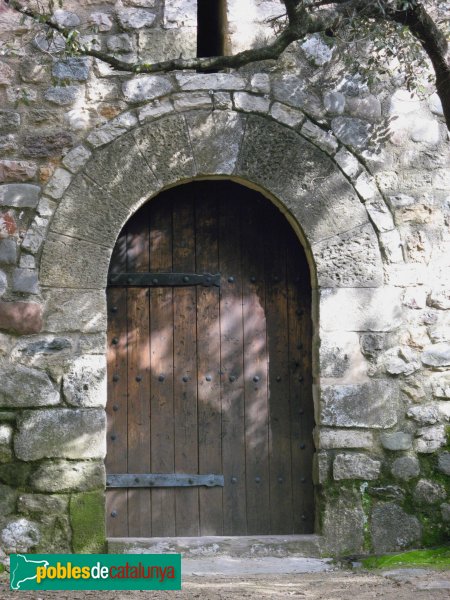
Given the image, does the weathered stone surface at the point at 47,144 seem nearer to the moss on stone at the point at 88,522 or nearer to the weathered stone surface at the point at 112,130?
the weathered stone surface at the point at 112,130

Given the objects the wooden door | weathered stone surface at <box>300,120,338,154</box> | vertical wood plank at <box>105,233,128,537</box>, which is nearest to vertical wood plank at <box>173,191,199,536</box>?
the wooden door

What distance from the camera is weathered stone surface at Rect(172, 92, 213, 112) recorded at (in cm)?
475

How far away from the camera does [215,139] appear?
4762 millimetres

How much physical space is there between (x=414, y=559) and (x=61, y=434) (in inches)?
75.2

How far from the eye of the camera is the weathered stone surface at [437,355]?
15.8 feet

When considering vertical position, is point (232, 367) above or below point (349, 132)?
below

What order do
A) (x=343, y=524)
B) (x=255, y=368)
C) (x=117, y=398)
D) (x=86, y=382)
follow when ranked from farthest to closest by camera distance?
(x=255, y=368) < (x=117, y=398) < (x=343, y=524) < (x=86, y=382)

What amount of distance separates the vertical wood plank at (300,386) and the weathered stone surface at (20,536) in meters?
1.44

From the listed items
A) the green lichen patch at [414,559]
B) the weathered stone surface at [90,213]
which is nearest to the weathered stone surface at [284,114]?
the weathered stone surface at [90,213]

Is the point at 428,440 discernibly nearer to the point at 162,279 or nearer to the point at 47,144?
the point at 162,279

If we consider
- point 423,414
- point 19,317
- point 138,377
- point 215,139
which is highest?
point 215,139

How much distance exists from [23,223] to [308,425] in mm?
1924

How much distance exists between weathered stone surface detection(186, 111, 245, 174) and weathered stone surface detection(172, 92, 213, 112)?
4 cm

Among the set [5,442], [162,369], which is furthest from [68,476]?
[162,369]
